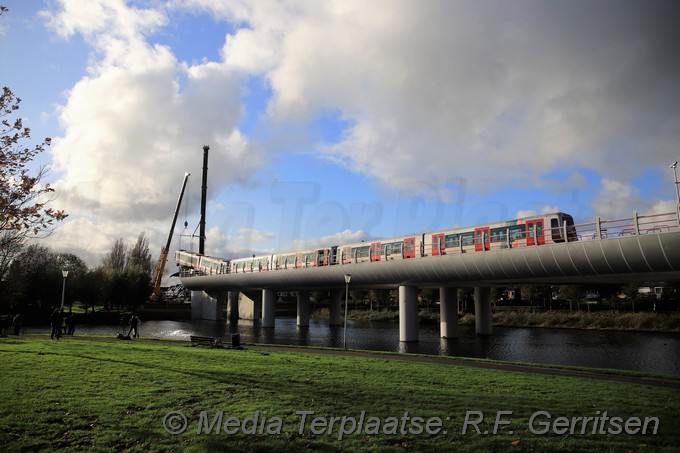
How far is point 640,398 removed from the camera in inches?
488

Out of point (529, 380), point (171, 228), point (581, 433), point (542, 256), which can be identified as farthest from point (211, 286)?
point (581, 433)

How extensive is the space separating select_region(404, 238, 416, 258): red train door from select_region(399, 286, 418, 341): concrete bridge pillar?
3.47 m

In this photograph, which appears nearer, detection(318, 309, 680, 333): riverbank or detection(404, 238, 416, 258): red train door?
detection(404, 238, 416, 258): red train door

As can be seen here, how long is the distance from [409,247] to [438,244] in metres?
4.81

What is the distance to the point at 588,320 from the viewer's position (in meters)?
58.0

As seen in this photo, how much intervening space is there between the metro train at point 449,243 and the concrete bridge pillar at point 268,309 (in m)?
4.81

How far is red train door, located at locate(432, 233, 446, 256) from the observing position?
37.0 metres

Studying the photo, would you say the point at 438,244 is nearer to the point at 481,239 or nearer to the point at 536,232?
the point at 481,239

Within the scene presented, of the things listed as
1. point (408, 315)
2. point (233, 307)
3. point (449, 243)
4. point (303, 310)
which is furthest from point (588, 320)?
point (233, 307)

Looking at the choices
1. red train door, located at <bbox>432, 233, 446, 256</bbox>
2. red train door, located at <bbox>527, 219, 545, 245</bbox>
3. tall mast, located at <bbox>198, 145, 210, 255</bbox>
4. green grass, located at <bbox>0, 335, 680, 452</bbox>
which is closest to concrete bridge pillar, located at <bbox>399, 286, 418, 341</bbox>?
red train door, located at <bbox>432, 233, 446, 256</bbox>

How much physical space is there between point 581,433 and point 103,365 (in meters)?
14.4

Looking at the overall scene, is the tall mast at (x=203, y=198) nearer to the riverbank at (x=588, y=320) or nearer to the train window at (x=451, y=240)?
the riverbank at (x=588, y=320)

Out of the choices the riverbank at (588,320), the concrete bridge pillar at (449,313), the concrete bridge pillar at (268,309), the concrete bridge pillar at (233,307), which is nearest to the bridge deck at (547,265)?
the concrete bridge pillar at (449,313)

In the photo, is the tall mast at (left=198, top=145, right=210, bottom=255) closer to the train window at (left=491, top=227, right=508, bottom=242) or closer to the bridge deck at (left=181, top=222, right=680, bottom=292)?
the bridge deck at (left=181, top=222, right=680, bottom=292)
